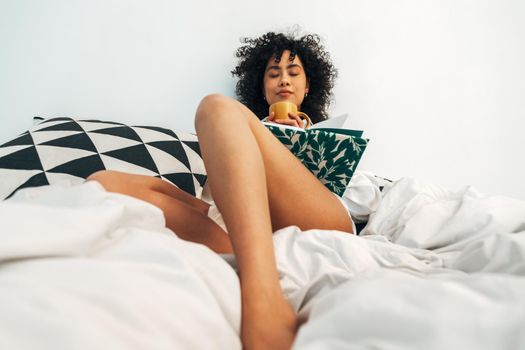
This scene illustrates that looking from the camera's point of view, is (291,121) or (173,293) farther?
(291,121)

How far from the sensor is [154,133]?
97 cm

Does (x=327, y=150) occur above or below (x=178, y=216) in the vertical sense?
above

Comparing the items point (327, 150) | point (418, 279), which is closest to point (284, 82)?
point (327, 150)

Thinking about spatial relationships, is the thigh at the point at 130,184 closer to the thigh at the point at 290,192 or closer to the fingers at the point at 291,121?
the thigh at the point at 290,192

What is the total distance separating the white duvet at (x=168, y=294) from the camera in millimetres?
224

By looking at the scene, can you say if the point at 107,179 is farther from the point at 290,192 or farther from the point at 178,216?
the point at 290,192

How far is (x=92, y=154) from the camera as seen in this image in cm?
83

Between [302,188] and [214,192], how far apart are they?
0.19 meters

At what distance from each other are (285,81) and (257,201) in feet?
2.94

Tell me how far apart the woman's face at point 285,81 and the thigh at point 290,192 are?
2.24ft

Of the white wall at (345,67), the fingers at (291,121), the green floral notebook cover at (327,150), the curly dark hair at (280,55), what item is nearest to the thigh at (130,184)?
the green floral notebook cover at (327,150)

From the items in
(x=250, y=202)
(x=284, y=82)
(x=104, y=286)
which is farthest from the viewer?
(x=284, y=82)

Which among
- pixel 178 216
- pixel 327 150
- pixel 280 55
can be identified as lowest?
pixel 178 216

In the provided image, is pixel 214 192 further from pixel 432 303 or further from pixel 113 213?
pixel 432 303
